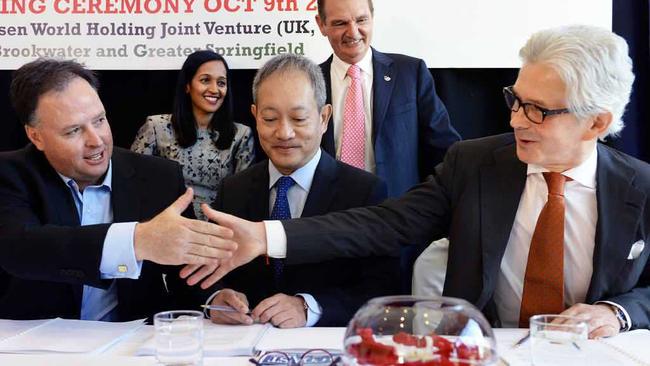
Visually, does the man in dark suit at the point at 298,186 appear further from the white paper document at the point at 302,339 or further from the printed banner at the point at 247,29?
the printed banner at the point at 247,29

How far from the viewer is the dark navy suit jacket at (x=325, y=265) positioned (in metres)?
2.42

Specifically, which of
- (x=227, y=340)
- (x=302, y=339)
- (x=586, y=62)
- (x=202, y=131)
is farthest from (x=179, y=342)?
(x=202, y=131)

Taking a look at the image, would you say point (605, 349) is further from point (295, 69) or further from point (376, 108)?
point (376, 108)

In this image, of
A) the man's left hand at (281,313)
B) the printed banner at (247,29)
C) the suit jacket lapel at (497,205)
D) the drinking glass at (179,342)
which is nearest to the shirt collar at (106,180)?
the man's left hand at (281,313)

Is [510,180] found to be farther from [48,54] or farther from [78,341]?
[48,54]

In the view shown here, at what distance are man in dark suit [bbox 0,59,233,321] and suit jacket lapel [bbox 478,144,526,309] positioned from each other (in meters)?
0.78

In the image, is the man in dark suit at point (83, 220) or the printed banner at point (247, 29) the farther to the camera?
the printed banner at point (247, 29)

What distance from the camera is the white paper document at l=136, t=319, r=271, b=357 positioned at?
5.94 feet

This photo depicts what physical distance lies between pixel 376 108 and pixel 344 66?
28cm

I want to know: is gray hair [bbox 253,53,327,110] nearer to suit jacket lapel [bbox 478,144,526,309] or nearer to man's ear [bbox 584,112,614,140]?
suit jacket lapel [bbox 478,144,526,309]

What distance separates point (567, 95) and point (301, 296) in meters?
0.99

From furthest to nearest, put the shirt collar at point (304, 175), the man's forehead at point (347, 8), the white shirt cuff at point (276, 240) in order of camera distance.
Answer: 1. the man's forehead at point (347, 8)
2. the shirt collar at point (304, 175)
3. the white shirt cuff at point (276, 240)

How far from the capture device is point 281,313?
7.05ft

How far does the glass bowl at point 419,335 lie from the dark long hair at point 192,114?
9.49 ft
